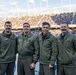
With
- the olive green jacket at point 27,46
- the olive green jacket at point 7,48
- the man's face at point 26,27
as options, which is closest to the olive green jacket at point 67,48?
the olive green jacket at point 27,46

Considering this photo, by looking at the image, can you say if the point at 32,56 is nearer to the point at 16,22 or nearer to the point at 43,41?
the point at 43,41

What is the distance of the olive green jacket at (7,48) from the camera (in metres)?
4.41

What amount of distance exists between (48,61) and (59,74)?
1.13 ft

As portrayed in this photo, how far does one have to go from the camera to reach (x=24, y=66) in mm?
4461

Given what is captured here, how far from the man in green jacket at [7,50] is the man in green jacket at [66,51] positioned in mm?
1041

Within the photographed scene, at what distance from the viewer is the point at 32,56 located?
4.47 metres

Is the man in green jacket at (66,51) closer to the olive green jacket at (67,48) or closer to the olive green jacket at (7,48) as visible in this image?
the olive green jacket at (67,48)

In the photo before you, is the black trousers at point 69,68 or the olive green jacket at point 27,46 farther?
the olive green jacket at point 27,46

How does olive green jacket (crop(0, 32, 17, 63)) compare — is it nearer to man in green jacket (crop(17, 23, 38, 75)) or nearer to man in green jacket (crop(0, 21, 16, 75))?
man in green jacket (crop(0, 21, 16, 75))

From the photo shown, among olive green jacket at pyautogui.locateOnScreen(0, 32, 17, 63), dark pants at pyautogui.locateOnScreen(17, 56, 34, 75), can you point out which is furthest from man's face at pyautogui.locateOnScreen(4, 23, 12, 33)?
dark pants at pyautogui.locateOnScreen(17, 56, 34, 75)

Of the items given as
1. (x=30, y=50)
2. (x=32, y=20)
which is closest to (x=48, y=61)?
(x=30, y=50)

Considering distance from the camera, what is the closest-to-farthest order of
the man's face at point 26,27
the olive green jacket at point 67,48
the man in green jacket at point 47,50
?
the olive green jacket at point 67,48, the man in green jacket at point 47,50, the man's face at point 26,27

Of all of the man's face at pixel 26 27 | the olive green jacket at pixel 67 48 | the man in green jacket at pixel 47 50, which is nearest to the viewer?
the olive green jacket at pixel 67 48

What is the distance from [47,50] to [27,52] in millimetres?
484
